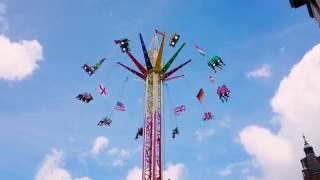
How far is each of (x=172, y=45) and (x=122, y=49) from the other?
722cm

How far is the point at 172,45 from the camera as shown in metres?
66.1

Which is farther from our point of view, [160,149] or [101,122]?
[101,122]

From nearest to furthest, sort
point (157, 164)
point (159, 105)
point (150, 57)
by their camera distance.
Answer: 1. point (157, 164)
2. point (159, 105)
3. point (150, 57)

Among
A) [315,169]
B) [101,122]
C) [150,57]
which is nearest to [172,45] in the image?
[150,57]

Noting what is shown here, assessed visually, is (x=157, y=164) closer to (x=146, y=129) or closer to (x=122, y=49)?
(x=146, y=129)

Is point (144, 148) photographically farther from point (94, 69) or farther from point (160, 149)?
point (94, 69)

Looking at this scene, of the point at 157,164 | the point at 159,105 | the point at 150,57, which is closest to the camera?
the point at 157,164

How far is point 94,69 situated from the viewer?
2623 inches

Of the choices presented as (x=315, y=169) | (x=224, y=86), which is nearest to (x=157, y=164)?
(x=224, y=86)

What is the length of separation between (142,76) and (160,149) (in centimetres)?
1132

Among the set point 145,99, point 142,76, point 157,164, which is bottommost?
point 157,164

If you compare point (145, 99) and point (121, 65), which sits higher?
point (121, 65)

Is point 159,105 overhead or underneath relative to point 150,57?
underneath

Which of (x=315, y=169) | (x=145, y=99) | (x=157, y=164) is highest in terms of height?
(x=145, y=99)
